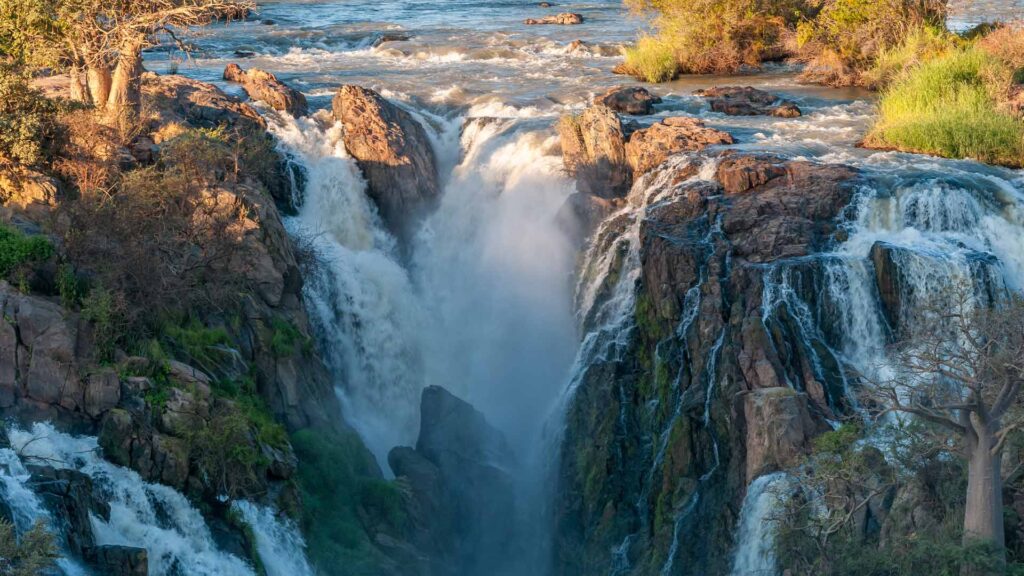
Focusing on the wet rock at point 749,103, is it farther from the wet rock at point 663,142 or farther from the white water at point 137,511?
the white water at point 137,511

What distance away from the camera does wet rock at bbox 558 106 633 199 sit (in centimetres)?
2444

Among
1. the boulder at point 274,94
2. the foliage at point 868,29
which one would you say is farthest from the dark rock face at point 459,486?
the foliage at point 868,29

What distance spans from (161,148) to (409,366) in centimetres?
672

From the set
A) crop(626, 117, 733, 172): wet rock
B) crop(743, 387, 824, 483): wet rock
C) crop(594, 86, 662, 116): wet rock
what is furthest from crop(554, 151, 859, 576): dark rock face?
crop(594, 86, 662, 116): wet rock

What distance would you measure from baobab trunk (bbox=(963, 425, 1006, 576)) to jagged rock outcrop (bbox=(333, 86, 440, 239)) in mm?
15495

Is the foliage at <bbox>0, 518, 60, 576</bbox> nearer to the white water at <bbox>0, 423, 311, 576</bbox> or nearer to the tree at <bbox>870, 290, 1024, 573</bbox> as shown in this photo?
the white water at <bbox>0, 423, 311, 576</bbox>

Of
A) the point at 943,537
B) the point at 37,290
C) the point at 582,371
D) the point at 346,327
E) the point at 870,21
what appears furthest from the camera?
the point at 870,21

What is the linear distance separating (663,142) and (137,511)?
45.9ft

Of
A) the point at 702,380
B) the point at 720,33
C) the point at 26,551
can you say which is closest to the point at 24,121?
the point at 26,551

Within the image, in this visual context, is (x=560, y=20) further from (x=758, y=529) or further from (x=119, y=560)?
(x=119, y=560)

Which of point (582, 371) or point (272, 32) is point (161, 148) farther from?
point (272, 32)

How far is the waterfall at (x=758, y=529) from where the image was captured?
1588cm

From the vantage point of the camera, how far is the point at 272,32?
42.5 m

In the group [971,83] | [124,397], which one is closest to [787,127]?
[971,83]
